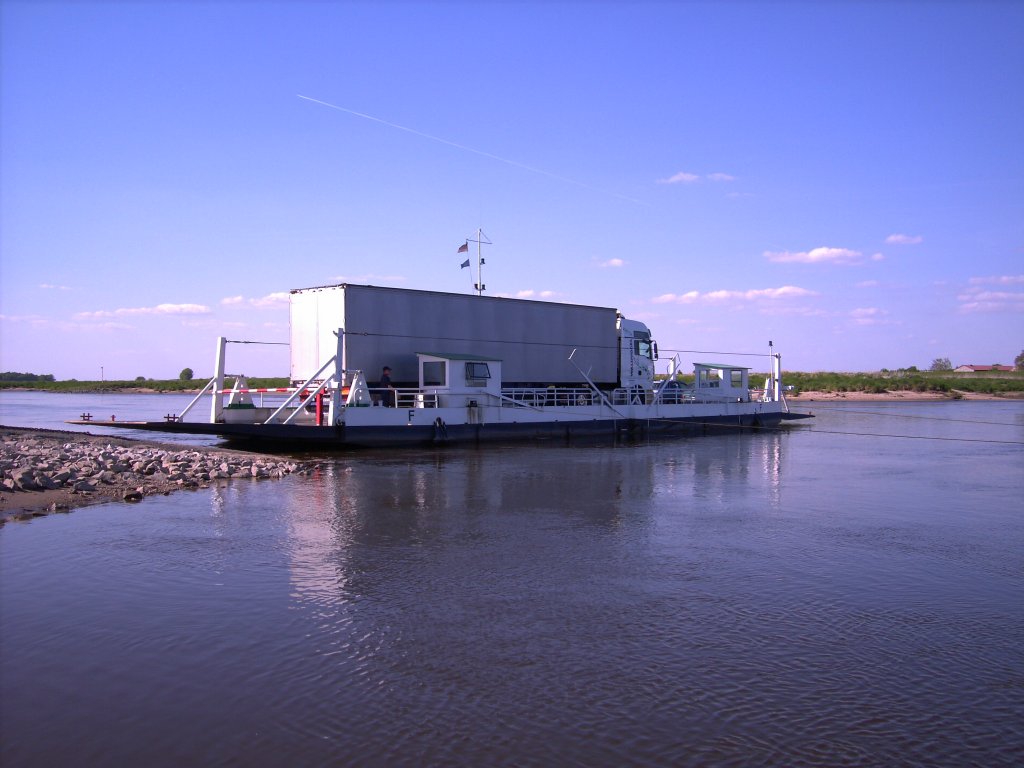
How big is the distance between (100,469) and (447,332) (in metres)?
12.9

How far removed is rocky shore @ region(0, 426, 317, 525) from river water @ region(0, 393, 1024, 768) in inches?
30.0

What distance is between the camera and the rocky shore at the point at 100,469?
43.7ft

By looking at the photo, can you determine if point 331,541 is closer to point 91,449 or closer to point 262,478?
point 262,478

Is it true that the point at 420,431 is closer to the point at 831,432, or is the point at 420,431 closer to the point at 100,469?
the point at 100,469

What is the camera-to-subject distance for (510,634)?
7.14 metres

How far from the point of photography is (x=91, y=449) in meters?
19.5

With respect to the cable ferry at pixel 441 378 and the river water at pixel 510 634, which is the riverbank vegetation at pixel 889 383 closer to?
the cable ferry at pixel 441 378

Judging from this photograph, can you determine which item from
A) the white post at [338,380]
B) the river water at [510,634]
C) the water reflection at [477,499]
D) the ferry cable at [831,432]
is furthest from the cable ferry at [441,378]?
the river water at [510,634]

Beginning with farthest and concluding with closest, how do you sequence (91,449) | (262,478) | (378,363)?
(378,363) → (91,449) → (262,478)

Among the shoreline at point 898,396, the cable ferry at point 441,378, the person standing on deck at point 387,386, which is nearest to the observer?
the cable ferry at point 441,378

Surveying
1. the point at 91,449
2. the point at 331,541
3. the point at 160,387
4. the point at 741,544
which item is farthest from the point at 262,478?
the point at 160,387

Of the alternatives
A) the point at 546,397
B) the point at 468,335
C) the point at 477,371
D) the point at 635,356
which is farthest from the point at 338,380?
the point at 635,356

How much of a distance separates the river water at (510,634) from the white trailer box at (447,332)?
10215 mm

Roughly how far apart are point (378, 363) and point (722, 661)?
773 inches
